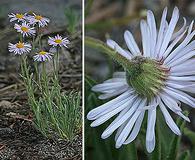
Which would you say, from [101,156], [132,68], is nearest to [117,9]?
[101,156]

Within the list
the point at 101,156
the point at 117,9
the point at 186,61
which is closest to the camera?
the point at 186,61

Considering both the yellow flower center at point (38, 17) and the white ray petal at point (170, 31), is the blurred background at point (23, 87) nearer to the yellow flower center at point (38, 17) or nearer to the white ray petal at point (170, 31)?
the yellow flower center at point (38, 17)

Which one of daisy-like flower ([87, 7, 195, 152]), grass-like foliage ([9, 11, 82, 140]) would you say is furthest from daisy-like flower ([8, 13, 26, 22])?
daisy-like flower ([87, 7, 195, 152])

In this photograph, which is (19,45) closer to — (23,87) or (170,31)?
(23,87)

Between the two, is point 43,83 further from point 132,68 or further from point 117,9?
point 117,9

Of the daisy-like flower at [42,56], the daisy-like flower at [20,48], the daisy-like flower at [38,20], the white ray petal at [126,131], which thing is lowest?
the white ray petal at [126,131]

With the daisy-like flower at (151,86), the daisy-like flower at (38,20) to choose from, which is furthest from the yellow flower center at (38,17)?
the daisy-like flower at (151,86)

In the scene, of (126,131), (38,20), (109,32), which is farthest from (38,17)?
(109,32)
